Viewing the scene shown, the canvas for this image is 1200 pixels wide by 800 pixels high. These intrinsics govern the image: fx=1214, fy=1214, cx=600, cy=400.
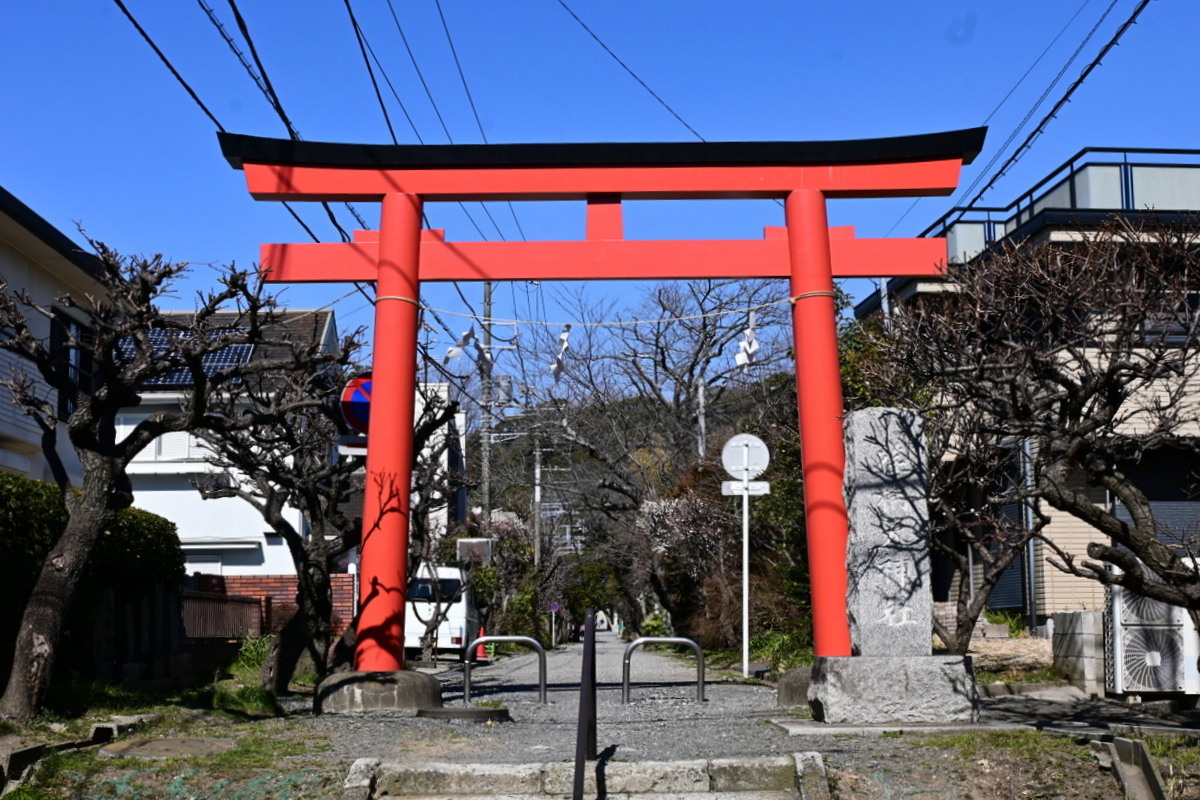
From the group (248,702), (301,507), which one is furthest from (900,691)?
(301,507)

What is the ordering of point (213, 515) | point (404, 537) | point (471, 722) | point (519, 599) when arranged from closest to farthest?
point (471, 722) → point (404, 537) → point (213, 515) → point (519, 599)

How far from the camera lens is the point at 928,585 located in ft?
30.3

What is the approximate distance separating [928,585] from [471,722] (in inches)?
154

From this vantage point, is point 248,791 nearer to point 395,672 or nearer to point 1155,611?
point 395,672

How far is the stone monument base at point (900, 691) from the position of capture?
29.0 ft

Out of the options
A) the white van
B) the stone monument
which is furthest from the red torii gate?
the white van

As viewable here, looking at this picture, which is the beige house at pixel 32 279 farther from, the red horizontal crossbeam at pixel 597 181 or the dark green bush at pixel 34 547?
the red horizontal crossbeam at pixel 597 181

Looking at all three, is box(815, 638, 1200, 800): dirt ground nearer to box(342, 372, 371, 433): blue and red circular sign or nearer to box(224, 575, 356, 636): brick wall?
box(342, 372, 371, 433): blue and red circular sign

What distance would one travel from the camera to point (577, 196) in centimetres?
1287

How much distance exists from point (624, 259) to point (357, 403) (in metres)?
3.59

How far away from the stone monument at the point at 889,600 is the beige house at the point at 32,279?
10483 millimetres

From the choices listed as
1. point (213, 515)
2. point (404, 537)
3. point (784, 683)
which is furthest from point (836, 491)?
point (213, 515)

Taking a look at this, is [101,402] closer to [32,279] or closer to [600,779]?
[600,779]

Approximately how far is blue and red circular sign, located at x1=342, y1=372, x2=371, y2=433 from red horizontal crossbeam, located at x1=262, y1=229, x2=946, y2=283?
67.7 inches
